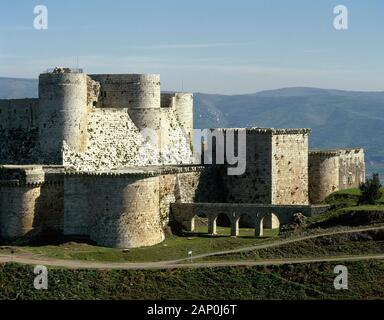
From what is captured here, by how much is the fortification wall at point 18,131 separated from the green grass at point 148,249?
14.3 meters

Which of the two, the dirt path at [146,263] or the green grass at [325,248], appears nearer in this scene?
the dirt path at [146,263]

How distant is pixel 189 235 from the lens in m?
84.4

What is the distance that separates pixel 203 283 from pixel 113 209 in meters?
12.4

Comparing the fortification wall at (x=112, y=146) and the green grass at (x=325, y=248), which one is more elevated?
the fortification wall at (x=112, y=146)

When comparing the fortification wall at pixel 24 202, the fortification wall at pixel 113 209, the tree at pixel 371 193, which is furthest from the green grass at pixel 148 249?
the tree at pixel 371 193

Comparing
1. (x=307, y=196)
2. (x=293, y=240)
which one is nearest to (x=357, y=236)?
(x=293, y=240)

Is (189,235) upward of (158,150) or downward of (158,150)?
downward

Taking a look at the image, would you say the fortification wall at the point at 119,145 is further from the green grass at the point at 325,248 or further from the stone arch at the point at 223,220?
the green grass at the point at 325,248

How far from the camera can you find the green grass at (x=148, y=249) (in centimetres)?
7394

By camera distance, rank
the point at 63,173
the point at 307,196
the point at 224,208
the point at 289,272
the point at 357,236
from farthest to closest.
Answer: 1. the point at 307,196
2. the point at 224,208
3. the point at 63,173
4. the point at 357,236
5. the point at 289,272

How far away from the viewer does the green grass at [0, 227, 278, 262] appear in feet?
243

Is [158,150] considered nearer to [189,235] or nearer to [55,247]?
[189,235]
